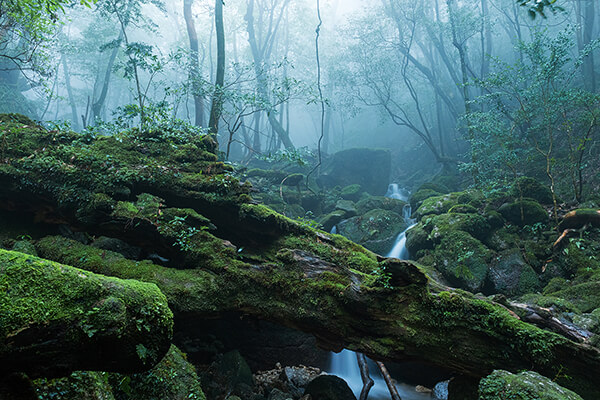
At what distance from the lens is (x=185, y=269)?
4.94 m

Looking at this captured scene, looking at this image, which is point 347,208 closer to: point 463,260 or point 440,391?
point 463,260

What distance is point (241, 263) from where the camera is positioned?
4953 mm

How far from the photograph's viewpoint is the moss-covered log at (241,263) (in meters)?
4.01

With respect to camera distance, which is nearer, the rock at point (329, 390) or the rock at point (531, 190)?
the rock at point (329, 390)

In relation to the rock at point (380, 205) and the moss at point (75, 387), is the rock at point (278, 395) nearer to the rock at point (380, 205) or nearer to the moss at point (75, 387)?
the moss at point (75, 387)

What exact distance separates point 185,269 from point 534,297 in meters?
7.49

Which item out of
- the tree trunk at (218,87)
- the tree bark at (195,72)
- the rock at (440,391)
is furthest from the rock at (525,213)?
the tree bark at (195,72)

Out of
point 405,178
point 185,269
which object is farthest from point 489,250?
point 405,178

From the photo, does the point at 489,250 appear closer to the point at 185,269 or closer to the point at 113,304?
the point at 185,269

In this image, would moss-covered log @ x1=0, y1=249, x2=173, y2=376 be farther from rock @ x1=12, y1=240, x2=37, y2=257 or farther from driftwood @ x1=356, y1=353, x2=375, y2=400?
driftwood @ x1=356, y1=353, x2=375, y2=400

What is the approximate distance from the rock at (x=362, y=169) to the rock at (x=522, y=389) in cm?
2128

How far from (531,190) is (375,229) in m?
5.94

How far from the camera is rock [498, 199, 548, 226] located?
948 centimetres

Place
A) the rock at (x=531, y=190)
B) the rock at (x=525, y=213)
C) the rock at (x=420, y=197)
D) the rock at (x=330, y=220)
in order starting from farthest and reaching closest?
the rock at (x=420, y=197), the rock at (x=330, y=220), the rock at (x=531, y=190), the rock at (x=525, y=213)
